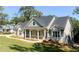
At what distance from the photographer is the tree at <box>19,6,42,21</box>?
639 cm

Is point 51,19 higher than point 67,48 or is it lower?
higher

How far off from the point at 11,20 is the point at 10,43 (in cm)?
38

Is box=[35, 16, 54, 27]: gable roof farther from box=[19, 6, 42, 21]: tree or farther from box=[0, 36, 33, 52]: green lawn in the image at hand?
box=[0, 36, 33, 52]: green lawn

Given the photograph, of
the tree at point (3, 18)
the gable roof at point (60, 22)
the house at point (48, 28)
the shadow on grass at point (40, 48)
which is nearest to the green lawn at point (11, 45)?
the shadow on grass at point (40, 48)

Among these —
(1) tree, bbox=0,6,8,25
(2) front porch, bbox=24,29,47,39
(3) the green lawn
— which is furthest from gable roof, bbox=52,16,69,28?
(1) tree, bbox=0,6,8,25

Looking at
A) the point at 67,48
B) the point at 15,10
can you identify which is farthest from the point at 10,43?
the point at 67,48

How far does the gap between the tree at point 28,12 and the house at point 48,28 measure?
0.23 ft

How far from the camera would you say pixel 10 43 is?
6.43m

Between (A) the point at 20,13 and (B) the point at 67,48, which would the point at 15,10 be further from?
(B) the point at 67,48

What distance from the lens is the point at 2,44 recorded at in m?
6.41

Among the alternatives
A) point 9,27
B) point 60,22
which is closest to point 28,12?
point 9,27

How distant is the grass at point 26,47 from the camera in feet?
21.0

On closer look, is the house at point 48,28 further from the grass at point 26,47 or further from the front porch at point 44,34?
the grass at point 26,47

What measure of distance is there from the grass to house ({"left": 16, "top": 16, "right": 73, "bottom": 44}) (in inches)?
4.5
